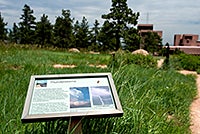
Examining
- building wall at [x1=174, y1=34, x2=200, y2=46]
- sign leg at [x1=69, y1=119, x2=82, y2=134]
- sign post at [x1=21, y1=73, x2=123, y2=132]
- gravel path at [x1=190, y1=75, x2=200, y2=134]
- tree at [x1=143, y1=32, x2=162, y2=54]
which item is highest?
sign post at [x1=21, y1=73, x2=123, y2=132]

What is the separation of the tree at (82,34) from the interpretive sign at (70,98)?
3686cm

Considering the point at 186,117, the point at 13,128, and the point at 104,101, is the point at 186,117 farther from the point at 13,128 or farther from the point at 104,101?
the point at 13,128

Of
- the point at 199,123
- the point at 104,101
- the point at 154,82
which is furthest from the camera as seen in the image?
the point at 154,82

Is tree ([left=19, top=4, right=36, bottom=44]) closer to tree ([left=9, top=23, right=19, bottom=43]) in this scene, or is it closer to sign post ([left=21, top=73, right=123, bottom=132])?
tree ([left=9, top=23, right=19, bottom=43])

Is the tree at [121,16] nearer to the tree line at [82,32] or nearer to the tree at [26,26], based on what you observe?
the tree line at [82,32]

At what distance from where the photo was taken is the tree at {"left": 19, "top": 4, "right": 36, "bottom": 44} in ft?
132

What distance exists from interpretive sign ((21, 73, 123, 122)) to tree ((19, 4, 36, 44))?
38.8 m

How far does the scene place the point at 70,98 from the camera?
2.22 meters

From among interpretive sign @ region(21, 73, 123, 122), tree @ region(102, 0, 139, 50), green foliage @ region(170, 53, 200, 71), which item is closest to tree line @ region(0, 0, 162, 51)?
tree @ region(102, 0, 139, 50)

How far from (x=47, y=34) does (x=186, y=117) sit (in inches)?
1443

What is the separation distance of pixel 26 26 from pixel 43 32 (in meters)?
3.17

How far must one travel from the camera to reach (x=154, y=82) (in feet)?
18.8

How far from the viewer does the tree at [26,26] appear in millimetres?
40094

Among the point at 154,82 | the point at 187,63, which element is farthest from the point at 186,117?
the point at 187,63
